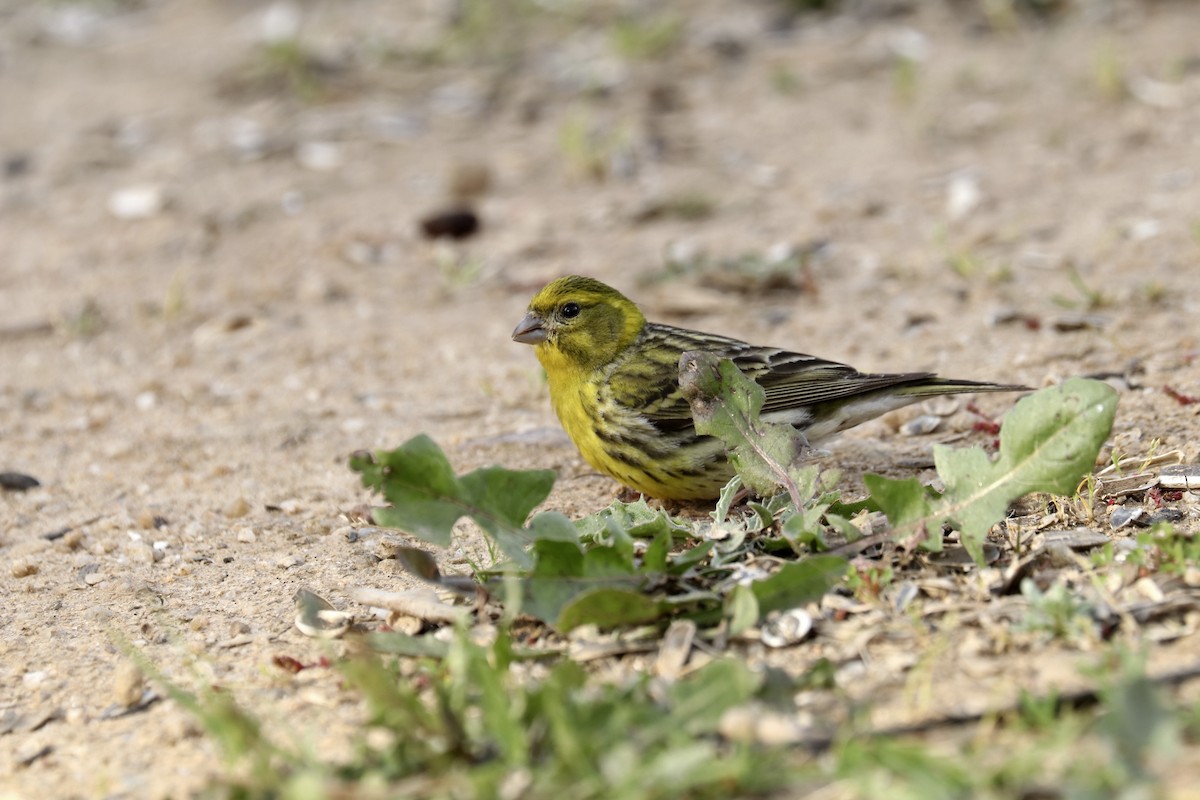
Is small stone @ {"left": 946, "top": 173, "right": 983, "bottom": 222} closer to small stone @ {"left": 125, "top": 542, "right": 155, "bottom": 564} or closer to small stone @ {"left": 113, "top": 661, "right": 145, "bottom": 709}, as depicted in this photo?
small stone @ {"left": 125, "top": 542, "right": 155, "bottom": 564}

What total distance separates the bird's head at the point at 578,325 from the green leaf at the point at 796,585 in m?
2.01

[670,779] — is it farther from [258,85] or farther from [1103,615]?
[258,85]

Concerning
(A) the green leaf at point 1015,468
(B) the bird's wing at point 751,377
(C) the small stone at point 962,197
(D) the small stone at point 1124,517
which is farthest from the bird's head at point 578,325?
(C) the small stone at point 962,197

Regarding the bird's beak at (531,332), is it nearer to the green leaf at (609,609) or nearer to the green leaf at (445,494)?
the green leaf at (445,494)

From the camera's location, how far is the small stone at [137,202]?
8625 millimetres

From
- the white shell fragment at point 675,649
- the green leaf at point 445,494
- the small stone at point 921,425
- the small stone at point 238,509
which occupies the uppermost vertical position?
the green leaf at point 445,494

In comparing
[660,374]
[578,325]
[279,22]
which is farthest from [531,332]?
[279,22]

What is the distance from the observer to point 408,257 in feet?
26.2

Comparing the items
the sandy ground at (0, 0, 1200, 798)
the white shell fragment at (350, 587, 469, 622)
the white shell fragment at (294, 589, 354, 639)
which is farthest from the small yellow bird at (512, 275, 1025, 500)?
the white shell fragment at (294, 589, 354, 639)

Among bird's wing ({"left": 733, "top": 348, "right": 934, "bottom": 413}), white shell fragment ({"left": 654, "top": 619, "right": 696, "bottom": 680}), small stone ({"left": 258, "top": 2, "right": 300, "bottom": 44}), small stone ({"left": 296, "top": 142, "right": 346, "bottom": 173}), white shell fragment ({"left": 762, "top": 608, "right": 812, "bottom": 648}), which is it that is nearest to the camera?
white shell fragment ({"left": 654, "top": 619, "right": 696, "bottom": 680})

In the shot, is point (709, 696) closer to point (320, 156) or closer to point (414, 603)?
point (414, 603)

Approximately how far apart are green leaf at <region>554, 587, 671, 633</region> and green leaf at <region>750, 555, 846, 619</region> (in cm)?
23

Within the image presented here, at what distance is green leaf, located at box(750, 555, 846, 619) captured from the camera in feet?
10.2

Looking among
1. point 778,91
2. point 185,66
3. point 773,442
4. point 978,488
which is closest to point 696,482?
point 773,442
